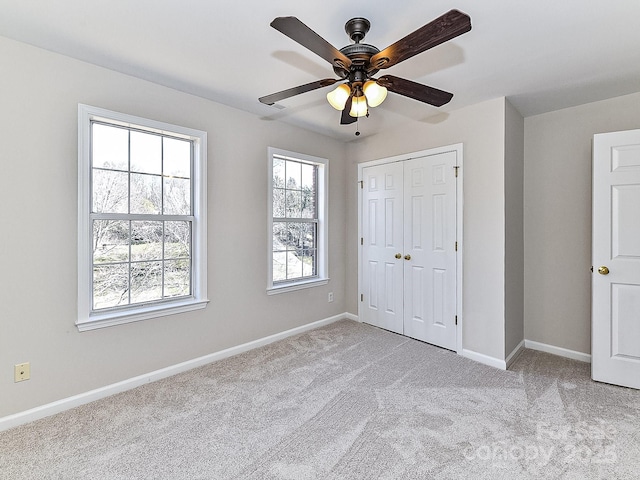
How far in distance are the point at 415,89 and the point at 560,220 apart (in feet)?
7.81

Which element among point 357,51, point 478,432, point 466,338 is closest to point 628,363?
point 466,338

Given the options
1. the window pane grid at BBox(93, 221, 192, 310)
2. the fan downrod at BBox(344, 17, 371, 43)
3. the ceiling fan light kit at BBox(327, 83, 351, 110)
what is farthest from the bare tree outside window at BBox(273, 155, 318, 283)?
the fan downrod at BBox(344, 17, 371, 43)

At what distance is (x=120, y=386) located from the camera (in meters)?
2.51

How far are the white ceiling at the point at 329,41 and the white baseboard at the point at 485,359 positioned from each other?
2.38m

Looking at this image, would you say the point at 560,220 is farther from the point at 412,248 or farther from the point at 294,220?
the point at 294,220

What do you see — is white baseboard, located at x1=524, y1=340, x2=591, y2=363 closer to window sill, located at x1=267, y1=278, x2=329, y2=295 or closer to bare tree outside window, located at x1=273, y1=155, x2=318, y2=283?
window sill, located at x1=267, y1=278, x2=329, y2=295

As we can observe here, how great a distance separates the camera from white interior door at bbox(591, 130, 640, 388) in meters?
2.51

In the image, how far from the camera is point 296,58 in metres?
2.27

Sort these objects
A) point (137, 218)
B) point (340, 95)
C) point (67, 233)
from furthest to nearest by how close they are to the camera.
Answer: point (137, 218)
point (67, 233)
point (340, 95)

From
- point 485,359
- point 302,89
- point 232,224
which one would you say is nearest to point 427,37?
point 302,89

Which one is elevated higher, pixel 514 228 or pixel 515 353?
pixel 514 228

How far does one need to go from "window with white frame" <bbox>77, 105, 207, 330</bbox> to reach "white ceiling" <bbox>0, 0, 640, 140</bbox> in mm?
499

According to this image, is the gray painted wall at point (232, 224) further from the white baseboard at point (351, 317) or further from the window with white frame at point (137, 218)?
the white baseboard at point (351, 317)

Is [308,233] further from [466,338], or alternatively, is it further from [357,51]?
[357,51]
